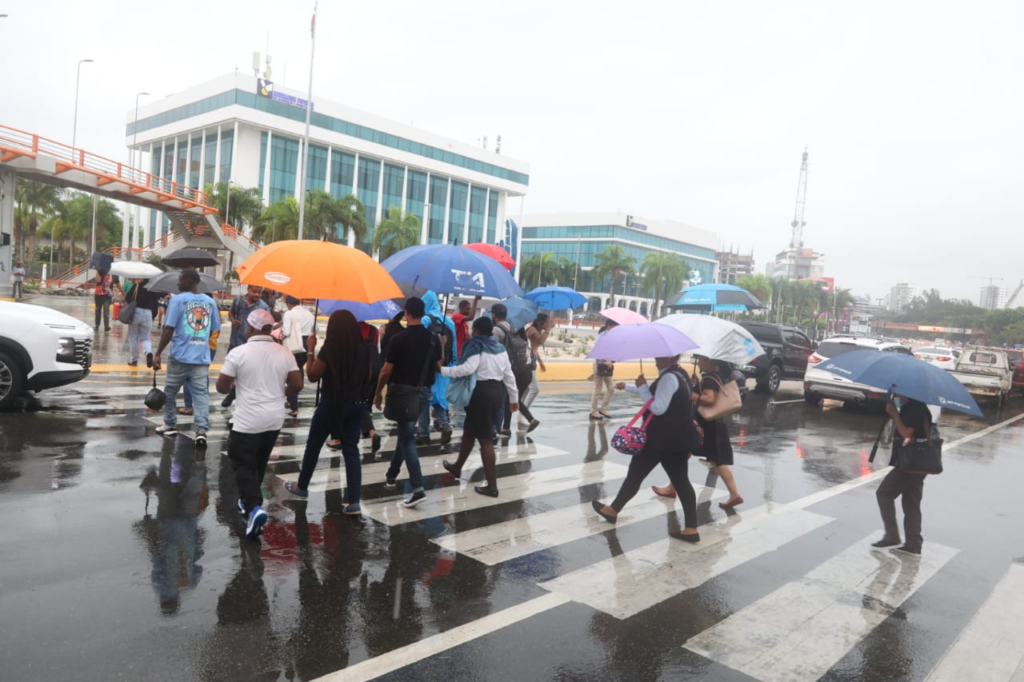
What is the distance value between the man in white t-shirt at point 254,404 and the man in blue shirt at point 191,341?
114 inches

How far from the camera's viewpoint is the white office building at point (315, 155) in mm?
62438

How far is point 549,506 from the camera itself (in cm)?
702

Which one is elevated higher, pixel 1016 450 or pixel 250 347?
pixel 250 347

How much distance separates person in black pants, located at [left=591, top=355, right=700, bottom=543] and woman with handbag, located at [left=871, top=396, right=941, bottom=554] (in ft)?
6.13

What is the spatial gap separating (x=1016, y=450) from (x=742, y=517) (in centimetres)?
884

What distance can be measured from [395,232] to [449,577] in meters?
53.4

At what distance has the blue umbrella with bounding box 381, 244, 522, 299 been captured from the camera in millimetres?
8023

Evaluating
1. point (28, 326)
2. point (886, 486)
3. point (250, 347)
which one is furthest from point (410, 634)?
point (28, 326)

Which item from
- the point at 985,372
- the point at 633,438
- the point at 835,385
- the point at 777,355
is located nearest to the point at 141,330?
the point at 633,438

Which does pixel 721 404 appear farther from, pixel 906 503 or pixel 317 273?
pixel 317 273

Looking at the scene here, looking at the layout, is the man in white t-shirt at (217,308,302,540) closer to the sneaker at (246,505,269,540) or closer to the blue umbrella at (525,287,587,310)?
the sneaker at (246,505,269,540)

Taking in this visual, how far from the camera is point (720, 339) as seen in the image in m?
7.12

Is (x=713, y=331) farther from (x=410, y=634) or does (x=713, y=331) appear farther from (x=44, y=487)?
(x=44, y=487)

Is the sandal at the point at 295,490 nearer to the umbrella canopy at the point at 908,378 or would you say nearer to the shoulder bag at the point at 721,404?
the shoulder bag at the point at 721,404
